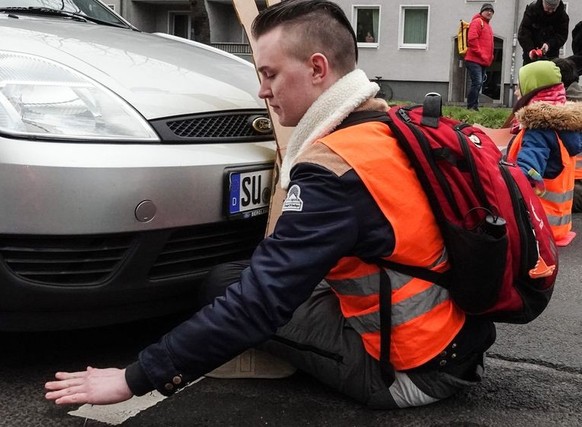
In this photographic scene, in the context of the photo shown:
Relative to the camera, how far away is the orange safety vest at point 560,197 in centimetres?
436

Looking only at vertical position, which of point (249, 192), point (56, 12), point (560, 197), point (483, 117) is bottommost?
point (483, 117)

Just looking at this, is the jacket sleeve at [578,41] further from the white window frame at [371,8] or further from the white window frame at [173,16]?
the white window frame at [173,16]

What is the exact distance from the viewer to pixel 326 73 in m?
1.95

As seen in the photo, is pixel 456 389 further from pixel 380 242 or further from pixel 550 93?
pixel 550 93

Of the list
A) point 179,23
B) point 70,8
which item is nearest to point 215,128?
point 70,8

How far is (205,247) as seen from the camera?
2408 mm

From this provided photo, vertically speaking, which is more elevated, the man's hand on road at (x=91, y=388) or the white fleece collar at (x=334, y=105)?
the white fleece collar at (x=334, y=105)

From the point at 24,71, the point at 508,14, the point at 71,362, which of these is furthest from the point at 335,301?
the point at 508,14

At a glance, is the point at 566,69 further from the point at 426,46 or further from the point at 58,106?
the point at 426,46

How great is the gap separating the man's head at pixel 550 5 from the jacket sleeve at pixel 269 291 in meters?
7.42

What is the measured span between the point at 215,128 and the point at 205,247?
1.34 feet

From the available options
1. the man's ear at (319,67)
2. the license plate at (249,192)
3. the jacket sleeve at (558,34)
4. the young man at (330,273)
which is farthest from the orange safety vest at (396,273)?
the jacket sleeve at (558,34)

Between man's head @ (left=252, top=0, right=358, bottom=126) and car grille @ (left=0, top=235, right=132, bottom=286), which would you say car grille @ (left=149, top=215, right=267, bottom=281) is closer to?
car grille @ (left=0, top=235, right=132, bottom=286)

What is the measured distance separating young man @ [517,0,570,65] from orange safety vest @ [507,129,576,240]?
14.1ft
